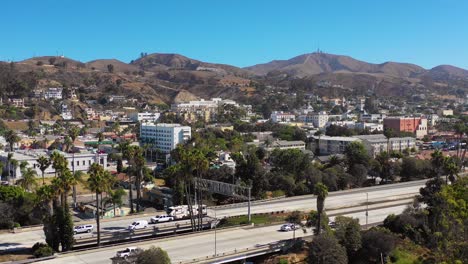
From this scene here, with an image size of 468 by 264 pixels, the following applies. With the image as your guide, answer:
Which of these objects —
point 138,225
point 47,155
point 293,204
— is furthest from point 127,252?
point 47,155

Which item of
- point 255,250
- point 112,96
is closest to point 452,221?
point 255,250

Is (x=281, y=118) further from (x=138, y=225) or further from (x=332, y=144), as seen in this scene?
(x=138, y=225)

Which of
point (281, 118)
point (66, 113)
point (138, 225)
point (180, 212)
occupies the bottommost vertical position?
point (180, 212)

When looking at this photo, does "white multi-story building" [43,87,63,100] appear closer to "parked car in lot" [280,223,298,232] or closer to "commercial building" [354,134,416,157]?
"commercial building" [354,134,416,157]

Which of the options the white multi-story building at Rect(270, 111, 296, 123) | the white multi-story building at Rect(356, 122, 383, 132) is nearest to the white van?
the white multi-story building at Rect(356, 122, 383, 132)

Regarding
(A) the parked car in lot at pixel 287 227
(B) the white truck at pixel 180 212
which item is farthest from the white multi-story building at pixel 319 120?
(A) the parked car in lot at pixel 287 227
